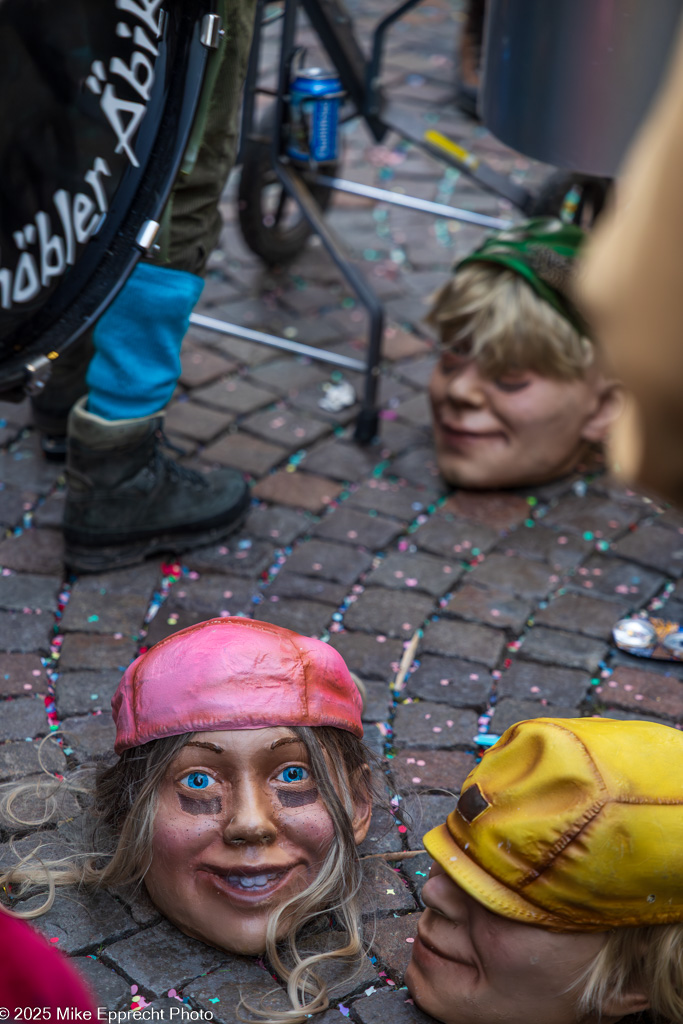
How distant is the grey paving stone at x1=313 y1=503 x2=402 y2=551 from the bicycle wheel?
1.45m

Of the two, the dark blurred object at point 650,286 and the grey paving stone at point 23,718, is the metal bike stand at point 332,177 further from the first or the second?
the dark blurred object at point 650,286

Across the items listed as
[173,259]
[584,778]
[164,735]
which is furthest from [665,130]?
[173,259]

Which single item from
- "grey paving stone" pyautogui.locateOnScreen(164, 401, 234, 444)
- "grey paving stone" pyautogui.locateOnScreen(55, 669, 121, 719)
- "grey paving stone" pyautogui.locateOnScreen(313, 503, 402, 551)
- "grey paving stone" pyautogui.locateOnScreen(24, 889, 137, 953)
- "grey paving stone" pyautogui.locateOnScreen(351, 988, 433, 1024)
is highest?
"grey paving stone" pyautogui.locateOnScreen(351, 988, 433, 1024)

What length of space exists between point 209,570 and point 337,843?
1275 mm

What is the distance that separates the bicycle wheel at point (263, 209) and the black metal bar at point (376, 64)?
9.6 inches

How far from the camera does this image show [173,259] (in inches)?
119

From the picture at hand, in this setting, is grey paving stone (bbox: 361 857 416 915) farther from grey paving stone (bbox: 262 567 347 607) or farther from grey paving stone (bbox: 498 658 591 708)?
grey paving stone (bbox: 262 567 347 607)

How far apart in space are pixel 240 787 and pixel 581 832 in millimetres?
618

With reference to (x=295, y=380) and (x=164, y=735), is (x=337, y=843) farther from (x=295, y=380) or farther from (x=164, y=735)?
(x=295, y=380)

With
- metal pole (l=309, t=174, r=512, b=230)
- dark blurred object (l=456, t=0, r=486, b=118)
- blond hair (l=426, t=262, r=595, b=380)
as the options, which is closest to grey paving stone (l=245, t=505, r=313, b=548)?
blond hair (l=426, t=262, r=595, b=380)

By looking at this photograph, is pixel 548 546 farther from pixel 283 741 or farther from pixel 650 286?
pixel 650 286

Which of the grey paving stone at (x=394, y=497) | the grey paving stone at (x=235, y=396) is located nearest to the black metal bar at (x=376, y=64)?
the grey paving stone at (x=235, y=396)

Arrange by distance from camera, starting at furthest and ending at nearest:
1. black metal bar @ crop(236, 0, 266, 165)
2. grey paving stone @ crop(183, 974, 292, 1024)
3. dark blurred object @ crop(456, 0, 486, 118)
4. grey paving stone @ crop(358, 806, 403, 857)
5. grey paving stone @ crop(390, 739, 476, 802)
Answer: dark blurred object @ crop(456, 0, 486, 118) < black metal bar @ crop(236, 0, 266, 165) < grey paving stone @ crop(390, 739, 476, 802) < grey paving stone @ crop(358, 806, 403, 857) < grey paving stone @ crop(183, 974, 292, 1024)

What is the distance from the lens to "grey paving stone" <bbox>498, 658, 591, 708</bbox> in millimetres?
2859
